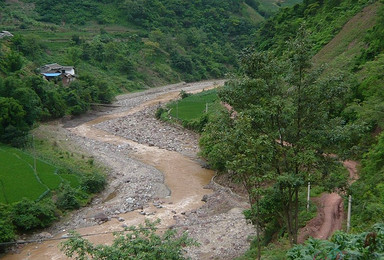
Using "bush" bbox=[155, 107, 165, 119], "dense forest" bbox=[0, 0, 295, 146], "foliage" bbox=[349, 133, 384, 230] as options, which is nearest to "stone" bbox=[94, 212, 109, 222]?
"foliage" bbox=[349, 133, 384, 230]

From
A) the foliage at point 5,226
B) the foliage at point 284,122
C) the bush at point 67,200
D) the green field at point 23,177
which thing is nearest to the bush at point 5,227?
the foliage at point 5,226

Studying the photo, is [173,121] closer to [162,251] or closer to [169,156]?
[169,156]

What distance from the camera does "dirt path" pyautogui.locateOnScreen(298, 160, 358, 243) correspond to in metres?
12.5

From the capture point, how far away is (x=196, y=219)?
62.3 ft

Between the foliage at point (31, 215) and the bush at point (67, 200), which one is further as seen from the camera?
the bush at point (67, 200)

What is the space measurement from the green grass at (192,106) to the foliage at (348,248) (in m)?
28.9

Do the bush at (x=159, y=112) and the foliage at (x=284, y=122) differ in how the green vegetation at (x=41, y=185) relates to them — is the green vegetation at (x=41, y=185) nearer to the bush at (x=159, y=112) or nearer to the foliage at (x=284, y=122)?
the foliage at (x=284, y=122)

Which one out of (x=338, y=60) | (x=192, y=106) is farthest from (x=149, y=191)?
(x=192, y=106)

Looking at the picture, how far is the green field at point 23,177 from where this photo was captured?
64.7ft

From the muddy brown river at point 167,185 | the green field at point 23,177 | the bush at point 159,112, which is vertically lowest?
the muddy brown river at point 167,185

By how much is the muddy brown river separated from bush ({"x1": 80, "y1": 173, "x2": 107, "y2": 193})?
3554mm

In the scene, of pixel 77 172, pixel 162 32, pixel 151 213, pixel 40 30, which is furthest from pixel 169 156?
pixel 162 32

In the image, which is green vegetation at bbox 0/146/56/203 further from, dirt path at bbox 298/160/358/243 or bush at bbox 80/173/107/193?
dirt path at bbox 298/160/358/243

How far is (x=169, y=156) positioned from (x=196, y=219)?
35.8 feet
